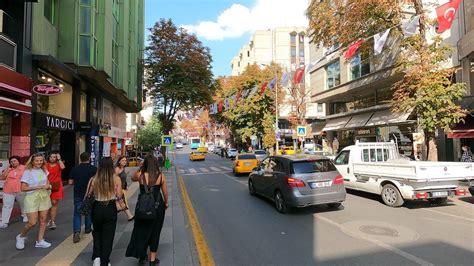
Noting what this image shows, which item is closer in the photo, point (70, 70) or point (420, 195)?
point (420, 195)

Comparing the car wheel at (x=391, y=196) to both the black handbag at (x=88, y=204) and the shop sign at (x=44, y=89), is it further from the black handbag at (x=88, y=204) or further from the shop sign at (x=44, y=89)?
the shop sign at (x=44, y=89)

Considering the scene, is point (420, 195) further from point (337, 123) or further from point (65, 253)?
point (337, 123)

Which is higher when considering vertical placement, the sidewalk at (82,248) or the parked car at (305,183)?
the parked car at (305,183)

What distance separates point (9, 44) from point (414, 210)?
12.7 metres

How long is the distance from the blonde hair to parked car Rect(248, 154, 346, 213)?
509 cm

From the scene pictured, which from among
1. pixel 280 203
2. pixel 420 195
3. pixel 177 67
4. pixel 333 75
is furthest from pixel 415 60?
pixel 177 67

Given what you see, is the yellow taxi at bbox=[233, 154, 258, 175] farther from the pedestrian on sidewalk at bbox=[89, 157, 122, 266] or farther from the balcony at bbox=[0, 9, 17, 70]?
the pedestrian on sidewalk at bbox=[89, 157, 122, 266]

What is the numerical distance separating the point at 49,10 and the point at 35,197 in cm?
999

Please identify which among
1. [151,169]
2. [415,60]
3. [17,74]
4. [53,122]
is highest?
[415,60]

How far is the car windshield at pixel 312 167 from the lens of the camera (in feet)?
29.5

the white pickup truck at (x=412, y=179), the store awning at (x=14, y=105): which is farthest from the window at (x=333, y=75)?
the store awning at (x=14, y=105)

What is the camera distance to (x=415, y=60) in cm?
1332

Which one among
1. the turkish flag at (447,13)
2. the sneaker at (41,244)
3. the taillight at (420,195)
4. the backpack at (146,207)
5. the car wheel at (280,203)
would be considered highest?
the turkish flag at (447,13)

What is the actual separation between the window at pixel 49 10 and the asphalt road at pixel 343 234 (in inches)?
372
